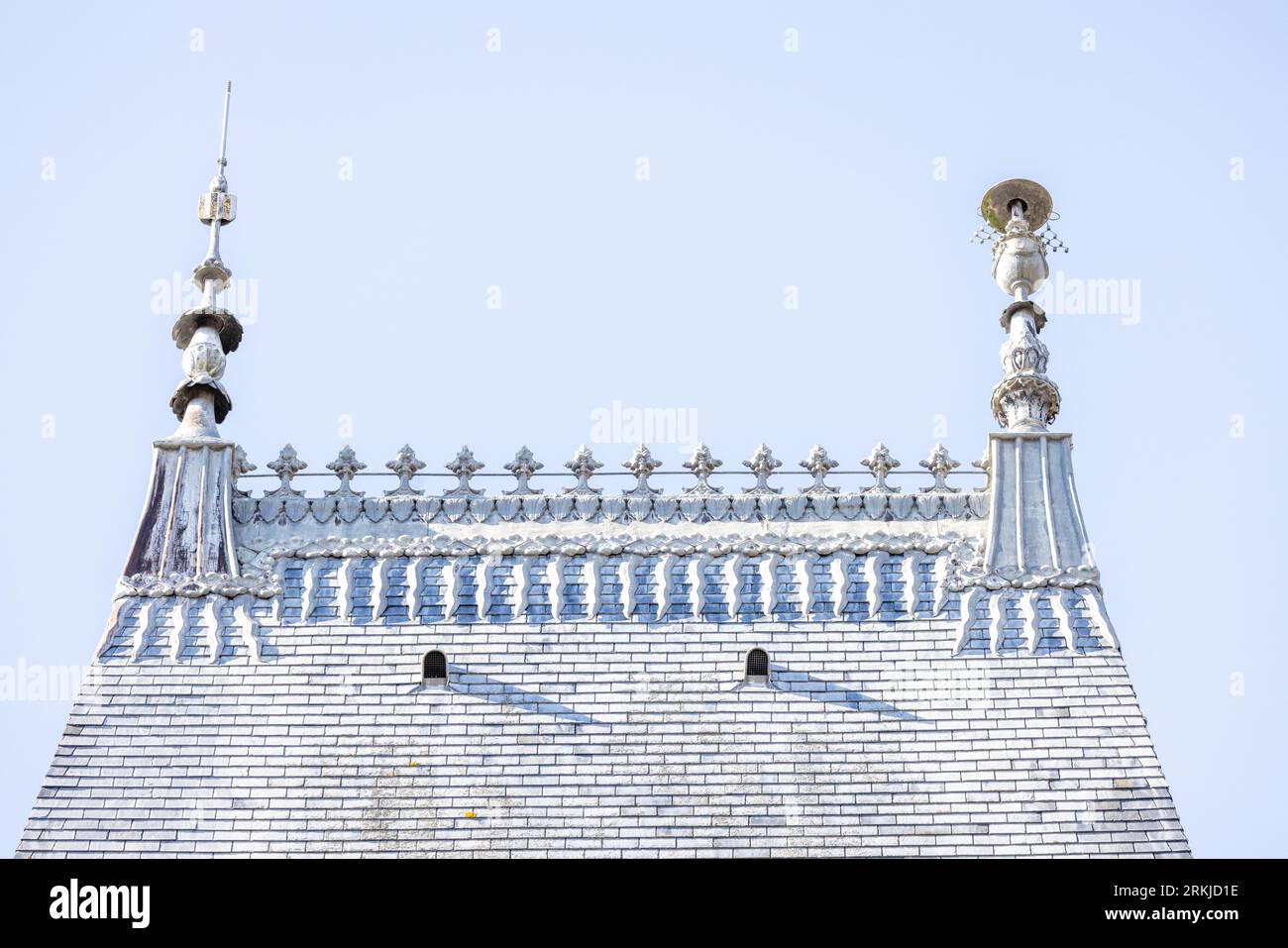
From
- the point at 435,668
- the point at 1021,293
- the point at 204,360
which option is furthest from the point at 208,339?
the point at 1021,293

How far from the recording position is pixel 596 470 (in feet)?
169

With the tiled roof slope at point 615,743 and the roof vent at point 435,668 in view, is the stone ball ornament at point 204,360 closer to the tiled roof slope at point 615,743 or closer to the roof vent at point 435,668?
the tiled roof slope at point 615,743

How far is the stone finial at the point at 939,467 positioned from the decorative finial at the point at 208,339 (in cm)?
1111

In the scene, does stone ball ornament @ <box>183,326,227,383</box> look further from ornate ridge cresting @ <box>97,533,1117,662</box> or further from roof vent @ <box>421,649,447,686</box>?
roof vent @ <box>421,649,447,686</box>

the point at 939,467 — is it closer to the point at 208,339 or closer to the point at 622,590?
the point at 622,590

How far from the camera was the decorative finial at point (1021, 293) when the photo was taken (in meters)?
52.1

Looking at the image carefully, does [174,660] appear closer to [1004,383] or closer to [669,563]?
[669,563]

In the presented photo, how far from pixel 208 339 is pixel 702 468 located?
8356 mm

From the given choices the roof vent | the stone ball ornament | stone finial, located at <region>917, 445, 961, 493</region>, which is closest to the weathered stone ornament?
the stone ball ornament

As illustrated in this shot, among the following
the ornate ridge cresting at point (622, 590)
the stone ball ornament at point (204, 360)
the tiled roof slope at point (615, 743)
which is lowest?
the tiled roof slope at point (615, 743)

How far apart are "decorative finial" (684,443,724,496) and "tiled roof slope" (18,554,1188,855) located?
8.02ft

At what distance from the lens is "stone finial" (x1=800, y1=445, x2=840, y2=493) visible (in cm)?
5138

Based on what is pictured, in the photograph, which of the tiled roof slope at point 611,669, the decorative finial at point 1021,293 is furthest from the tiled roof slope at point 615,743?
the decorative finial at point 1021,293

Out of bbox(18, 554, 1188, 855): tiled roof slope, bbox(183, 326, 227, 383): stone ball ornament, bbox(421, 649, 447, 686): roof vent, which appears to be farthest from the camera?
bbox(183, 326, 227, 383): stone ball ornament
